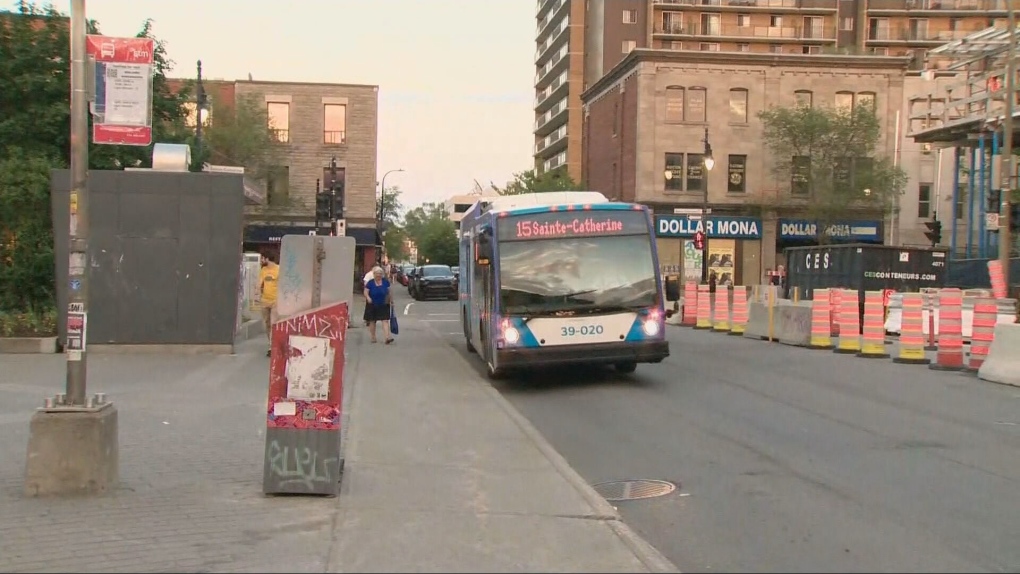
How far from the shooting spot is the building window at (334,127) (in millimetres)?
47281

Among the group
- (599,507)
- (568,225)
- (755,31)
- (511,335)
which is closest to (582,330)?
(511,335)

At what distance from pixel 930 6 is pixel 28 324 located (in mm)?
79318

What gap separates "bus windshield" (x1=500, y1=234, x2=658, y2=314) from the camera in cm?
1213

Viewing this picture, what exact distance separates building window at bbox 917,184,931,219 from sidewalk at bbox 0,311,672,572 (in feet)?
152

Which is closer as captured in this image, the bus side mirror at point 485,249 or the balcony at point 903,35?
the bus side mirror at point 485,249

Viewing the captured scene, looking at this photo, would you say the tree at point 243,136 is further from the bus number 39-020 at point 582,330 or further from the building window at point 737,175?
the bus number 39-020 at point 582,330

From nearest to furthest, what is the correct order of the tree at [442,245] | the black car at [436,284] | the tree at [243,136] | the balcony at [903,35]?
the black car at [436,284] → the tree at [243,136] → the balcony at [903,35] → the tree at [442,245]

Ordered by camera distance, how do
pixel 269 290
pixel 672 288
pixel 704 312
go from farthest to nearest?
pixel 704 312
pixel 269 290
pixel 672 288

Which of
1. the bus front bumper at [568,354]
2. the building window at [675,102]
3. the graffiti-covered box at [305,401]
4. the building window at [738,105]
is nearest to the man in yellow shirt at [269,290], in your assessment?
the bus front bumper at [568,354]

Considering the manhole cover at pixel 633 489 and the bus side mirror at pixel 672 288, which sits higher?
the bus side mirror at pixel 672 288

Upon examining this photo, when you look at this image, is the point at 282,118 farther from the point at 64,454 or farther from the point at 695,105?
the point at 64,454

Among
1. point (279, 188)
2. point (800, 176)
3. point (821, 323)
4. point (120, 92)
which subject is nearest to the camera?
point (120, 92)

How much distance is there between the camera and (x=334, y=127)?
47344 millimetres

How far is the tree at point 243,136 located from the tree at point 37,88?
20.7m
